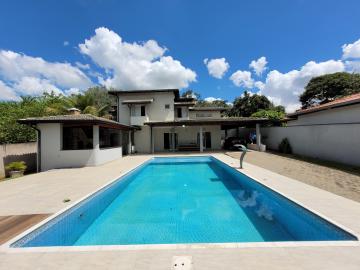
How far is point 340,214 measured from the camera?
4641 mm

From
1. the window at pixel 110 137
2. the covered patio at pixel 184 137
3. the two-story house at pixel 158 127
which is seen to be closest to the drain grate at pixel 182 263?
the window at pixel 110 137

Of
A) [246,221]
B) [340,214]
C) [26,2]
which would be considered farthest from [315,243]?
[26,2]

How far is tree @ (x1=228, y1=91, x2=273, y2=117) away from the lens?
132ft

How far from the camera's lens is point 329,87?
3566cm

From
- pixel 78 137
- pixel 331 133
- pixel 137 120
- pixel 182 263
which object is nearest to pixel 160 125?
pixel 137 120

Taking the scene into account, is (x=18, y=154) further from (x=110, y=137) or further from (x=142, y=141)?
(x=142, y=141)

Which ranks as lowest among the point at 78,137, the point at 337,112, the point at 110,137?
the point at 78,137

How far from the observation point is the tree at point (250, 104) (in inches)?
1583

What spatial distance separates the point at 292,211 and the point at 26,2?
52.8 ft

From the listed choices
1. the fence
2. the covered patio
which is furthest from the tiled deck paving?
the covered patio

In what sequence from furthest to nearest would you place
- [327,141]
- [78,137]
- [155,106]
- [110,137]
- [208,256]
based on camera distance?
[155,106] → [110,137] → [78,137] → [327,141] → [208,256]

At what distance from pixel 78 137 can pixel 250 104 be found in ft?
109

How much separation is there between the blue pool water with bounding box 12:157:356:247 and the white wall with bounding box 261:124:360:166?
648 centimetres

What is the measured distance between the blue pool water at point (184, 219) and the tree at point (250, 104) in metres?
34.1
